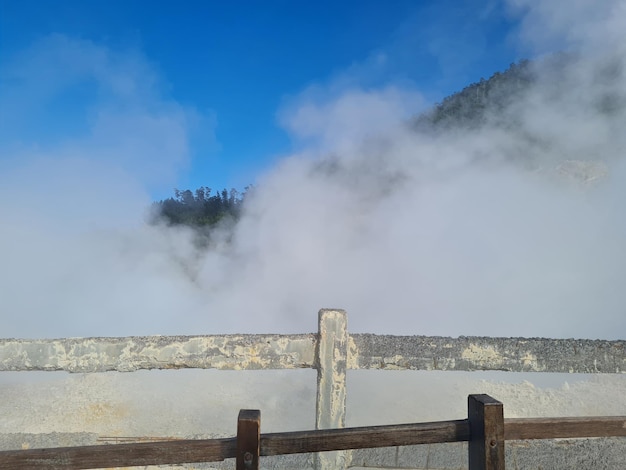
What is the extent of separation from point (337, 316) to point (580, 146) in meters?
22.7

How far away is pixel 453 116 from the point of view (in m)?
26.6

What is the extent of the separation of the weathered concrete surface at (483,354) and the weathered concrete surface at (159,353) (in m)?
0.47

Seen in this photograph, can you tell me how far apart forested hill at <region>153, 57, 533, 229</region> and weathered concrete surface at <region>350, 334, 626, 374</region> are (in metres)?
22.9

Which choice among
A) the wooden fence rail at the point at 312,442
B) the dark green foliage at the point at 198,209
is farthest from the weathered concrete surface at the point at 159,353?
the dark green foliage at the point at 198,209

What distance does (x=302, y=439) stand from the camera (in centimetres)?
157

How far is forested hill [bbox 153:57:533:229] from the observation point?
1017 inches

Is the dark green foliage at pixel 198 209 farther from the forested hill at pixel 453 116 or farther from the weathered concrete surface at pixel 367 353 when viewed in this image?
the weathered concrete surface at pixel 367 353

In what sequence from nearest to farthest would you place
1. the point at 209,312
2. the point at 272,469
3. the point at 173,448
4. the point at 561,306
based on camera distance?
the point at 173,448, the point at 272,469, the point at 561,306, the point at 209,312

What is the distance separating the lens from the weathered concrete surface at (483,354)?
3.28m

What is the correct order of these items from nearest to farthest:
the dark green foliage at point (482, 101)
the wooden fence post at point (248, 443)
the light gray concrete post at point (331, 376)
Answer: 1. the wooden fence post at point (248, 443)
2. the light gray concrete post at point (331, 376)
3. the dark green foliage at point (482, 101)

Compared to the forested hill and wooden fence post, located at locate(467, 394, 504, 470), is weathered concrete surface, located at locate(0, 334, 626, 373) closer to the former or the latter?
wooden fence post, located at locate(467, 394, 504, 470)

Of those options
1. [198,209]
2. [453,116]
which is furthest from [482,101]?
[198,209]

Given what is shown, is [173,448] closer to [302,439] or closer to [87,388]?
[302,439]

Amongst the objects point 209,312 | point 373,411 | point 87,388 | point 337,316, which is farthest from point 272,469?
point 209,312
